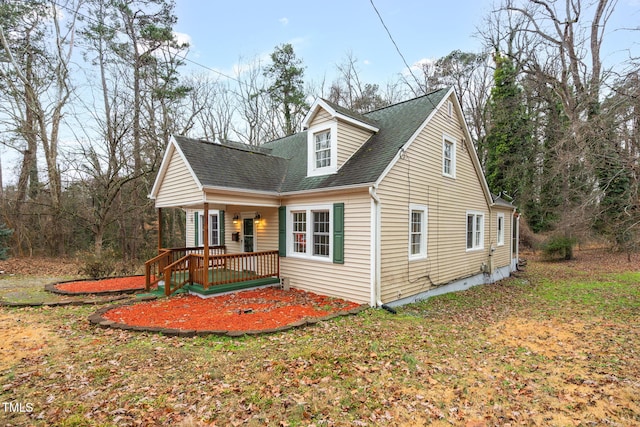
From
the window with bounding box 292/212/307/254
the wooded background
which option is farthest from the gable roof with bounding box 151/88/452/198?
the wooded background

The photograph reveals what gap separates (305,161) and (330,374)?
806 centimetres

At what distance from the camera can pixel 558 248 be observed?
1845 centimetres

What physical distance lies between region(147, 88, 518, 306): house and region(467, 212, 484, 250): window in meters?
0.41

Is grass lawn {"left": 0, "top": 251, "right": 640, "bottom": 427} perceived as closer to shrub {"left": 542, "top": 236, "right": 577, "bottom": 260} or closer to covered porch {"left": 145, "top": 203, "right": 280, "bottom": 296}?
covered porch {"left": 145, "top": 203, "right": 280, "bottom": 296}

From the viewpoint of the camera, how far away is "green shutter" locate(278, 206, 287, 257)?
31.7 feet

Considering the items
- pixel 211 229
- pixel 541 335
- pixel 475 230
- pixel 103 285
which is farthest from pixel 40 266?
pixel 475 230

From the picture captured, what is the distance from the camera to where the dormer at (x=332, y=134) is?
890cm

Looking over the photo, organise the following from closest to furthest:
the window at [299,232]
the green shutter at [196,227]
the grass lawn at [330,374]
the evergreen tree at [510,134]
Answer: the grass lawn at [330,374]
the window at [299,232]
the green shutter at [196,227]
the evergreen tree at [510,134]

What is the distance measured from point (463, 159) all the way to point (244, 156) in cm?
852

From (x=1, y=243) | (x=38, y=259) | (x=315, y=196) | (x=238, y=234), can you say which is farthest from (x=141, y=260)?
(x=315, y=196)

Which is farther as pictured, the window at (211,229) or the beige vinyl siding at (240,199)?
the window at (211,229)

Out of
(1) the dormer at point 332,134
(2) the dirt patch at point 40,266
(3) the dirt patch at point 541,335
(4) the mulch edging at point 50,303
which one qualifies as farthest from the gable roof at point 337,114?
(2) the dirt patch at point 40,266

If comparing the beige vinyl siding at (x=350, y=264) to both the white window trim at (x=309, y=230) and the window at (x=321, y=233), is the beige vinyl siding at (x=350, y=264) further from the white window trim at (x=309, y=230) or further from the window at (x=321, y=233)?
the window at (x=321, y=233)

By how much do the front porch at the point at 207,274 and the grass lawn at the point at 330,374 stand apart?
2.27 meters
